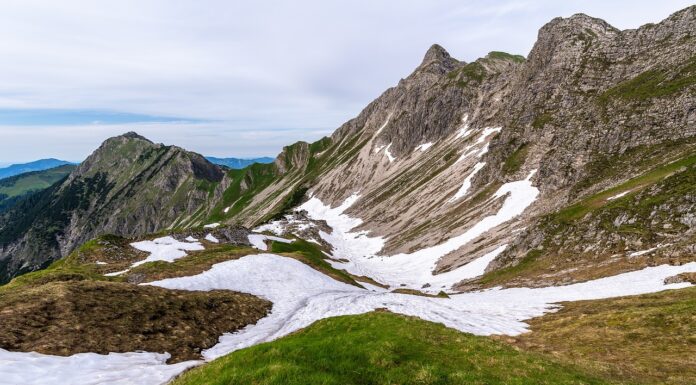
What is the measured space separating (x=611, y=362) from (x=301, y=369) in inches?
711

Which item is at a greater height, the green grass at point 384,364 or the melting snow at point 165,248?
the green grass at point 384,364

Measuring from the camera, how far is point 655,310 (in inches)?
1065

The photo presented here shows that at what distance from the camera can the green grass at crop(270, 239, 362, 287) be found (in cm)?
5609

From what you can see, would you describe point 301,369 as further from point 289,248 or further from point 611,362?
point 289,248

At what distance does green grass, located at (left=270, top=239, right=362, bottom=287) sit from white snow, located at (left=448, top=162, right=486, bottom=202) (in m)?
61.2

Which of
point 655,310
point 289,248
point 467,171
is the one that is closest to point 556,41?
point 467,171

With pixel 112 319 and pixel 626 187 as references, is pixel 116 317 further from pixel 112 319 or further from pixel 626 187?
pixel 626 187

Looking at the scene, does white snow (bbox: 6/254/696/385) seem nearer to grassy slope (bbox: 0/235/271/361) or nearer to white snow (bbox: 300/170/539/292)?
grassy slope (bbox: 0/235/271/361)

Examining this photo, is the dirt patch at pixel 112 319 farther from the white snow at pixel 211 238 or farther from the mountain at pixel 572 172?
the white snow at pixel 211 238

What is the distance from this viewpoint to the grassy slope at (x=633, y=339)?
60.8ft

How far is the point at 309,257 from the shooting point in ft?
199

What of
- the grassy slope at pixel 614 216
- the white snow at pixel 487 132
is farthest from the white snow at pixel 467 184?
the grassy slope at pixel 614 216

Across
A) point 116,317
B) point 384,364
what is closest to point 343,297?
point 116,317

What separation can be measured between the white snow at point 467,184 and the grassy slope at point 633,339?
316 feet
